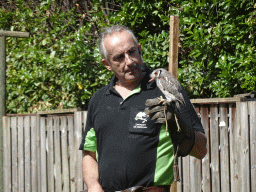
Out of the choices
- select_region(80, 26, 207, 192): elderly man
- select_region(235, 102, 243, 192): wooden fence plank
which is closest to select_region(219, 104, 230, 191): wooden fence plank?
select_region(235, 102, 243, 192): wooden fence plank

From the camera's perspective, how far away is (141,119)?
8.31ft

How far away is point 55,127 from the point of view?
566 cm

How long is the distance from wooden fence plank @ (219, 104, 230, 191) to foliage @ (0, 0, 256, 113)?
15.3 inches

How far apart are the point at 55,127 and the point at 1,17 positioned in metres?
3.73

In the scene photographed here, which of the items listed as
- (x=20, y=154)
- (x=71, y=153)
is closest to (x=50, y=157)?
(x=71, y=153)


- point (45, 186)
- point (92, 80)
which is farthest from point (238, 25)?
point (45, 186)

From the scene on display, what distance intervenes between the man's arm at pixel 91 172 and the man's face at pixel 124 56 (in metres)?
0.66

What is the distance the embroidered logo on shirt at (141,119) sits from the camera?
2523 mm

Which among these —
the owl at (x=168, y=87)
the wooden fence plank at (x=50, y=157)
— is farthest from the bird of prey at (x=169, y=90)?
the wooden fence plank at (x=50, y=157)

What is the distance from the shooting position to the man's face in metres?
2.69

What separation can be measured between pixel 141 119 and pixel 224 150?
6.16ft

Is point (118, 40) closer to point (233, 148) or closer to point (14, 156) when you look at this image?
point (233, 148)

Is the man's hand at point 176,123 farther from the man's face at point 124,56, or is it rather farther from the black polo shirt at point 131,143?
the man's face at point 124,56

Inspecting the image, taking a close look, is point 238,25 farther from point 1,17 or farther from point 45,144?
point 1,17
